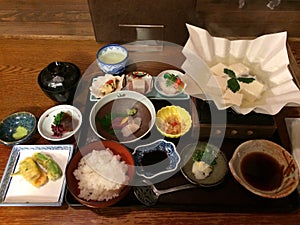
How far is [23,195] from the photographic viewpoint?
123 centimetres

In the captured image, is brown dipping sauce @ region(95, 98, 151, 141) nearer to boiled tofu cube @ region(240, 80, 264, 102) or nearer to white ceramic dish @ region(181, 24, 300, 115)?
white ceramic dish @ region(181, 24, 300, 115)

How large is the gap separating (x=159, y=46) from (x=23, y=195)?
1.14 metres

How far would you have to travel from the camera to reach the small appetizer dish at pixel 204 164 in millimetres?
1235

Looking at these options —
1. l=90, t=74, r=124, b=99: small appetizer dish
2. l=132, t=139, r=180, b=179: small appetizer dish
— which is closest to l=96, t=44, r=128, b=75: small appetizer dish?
l=90, t=74, r=124, b=99: small appetizer dish

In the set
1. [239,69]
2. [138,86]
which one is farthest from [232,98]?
[138,86]

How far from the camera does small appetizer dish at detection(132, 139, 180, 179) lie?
1253mm

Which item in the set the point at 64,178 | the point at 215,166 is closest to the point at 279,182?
the point at 215,166

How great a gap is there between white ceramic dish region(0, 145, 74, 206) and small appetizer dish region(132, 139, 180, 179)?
318 millimetres

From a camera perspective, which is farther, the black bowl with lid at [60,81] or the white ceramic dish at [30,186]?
the black bowl with lid at [60,81]

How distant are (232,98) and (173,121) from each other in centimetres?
30

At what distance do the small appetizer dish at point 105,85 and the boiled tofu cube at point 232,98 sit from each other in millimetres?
554

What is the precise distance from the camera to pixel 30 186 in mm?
1253

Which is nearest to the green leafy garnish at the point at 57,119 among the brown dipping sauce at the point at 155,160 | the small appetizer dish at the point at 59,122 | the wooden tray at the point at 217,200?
the small appetizer dish at the point at 59,122

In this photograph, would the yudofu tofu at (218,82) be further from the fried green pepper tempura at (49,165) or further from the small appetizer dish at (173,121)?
the fried green pepper tempura at (49,165)
